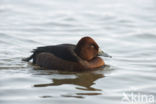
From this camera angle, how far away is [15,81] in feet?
26.2

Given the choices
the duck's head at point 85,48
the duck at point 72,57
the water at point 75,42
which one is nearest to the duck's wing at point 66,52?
the duck at point 72,57

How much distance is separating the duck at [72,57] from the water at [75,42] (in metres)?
0.19

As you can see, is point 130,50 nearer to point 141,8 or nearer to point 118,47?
point 118,47

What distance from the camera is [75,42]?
12070 millimetres

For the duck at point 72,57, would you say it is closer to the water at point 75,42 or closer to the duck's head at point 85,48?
the duck's head at point 85,48

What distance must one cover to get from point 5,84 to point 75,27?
22.7 feet

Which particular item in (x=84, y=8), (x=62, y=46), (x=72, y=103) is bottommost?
(x=72, y=103)

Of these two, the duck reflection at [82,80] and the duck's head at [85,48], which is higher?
the duck's head at [85,48]

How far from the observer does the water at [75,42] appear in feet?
23.9

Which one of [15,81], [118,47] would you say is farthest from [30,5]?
[15,81]

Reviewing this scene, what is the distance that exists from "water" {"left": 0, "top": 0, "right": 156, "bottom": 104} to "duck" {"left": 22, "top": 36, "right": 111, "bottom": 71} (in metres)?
0.19

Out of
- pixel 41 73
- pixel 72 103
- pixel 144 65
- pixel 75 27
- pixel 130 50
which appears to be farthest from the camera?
pixel 75 27

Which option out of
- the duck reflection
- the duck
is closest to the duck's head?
the duck

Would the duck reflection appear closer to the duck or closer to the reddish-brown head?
the duck
